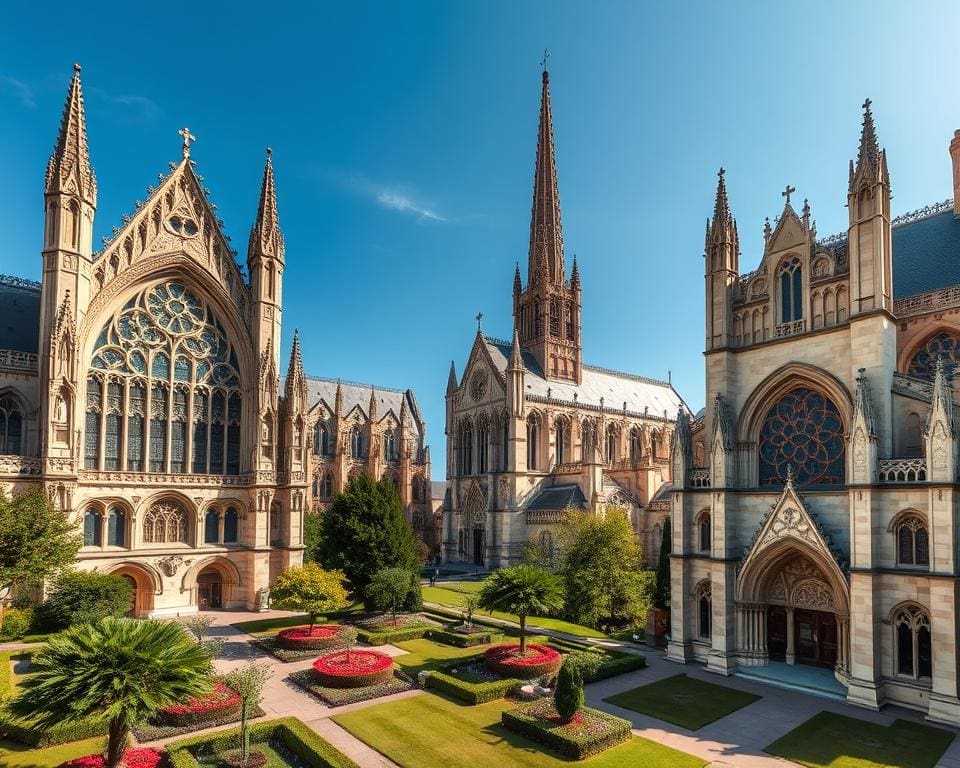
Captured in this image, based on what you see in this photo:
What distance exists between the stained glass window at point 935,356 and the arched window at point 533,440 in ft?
121

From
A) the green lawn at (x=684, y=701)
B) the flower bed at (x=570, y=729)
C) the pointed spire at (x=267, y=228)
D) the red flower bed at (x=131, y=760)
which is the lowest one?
the green lawn at (x=684, y=701)

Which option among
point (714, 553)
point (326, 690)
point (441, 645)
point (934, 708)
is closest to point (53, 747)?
point (326, 690)

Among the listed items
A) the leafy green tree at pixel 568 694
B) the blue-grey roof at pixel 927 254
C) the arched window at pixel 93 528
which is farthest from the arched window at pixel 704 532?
the arched window at pixel 93 528

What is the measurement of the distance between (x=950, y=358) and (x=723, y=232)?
434 inches

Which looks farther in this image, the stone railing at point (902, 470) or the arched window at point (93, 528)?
the arched window at point (93, 528)

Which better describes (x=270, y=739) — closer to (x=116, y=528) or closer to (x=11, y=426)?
(x=116, y=528)

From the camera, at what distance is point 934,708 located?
2108 centimetres

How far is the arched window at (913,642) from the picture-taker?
2197 centimetres

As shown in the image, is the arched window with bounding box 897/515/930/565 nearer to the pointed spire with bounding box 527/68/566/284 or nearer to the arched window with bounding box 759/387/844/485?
the arched window with bounding box 759/387/844/485

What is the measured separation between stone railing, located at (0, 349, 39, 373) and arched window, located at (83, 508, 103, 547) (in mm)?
8286

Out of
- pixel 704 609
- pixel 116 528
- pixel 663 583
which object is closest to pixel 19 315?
pixel 116 528

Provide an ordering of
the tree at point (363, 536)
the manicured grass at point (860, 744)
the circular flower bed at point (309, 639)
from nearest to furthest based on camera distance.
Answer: the manicured grass at point (860, 744) → the circular flower bed at point (309, 639) → the tree at point (363, 536)

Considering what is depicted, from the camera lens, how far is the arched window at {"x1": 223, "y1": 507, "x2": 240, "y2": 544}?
3850 centimetres

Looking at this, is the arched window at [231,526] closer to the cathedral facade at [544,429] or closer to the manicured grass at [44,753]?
the manicured grass at [44,753]
